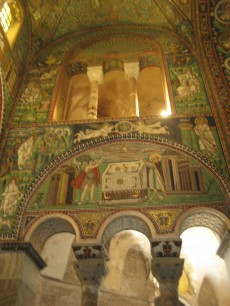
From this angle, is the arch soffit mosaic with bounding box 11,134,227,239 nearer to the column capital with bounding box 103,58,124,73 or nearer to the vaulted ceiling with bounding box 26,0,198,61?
the column capital with bounding box 103,58,124,73

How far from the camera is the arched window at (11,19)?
31.7 ft

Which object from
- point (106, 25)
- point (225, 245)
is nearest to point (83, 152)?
point (225, 245)

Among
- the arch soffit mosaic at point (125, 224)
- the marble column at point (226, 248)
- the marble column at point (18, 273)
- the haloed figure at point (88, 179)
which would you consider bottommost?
the marble column at point (18, 273)

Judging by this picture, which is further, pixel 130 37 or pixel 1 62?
pixel 130 37

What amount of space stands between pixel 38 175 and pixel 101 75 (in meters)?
3.99

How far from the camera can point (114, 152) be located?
8.10 metres

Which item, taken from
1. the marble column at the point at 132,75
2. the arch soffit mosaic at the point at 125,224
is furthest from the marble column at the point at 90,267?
the marble column at the point at 132,75

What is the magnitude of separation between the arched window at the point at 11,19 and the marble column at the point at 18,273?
17.9 feet

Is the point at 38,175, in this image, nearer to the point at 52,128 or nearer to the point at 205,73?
the point at 52,128

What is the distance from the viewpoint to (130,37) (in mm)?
11180

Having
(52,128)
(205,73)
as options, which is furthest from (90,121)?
(205,73)

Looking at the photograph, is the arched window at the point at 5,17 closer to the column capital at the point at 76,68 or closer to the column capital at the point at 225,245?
the column capital at the point at 76,68

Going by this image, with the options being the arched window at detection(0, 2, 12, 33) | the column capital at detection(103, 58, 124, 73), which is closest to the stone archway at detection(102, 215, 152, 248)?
the column capital at detection(103, 58, 124, 73)

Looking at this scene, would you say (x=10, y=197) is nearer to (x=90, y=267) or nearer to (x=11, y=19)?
(x=90, y=267)
